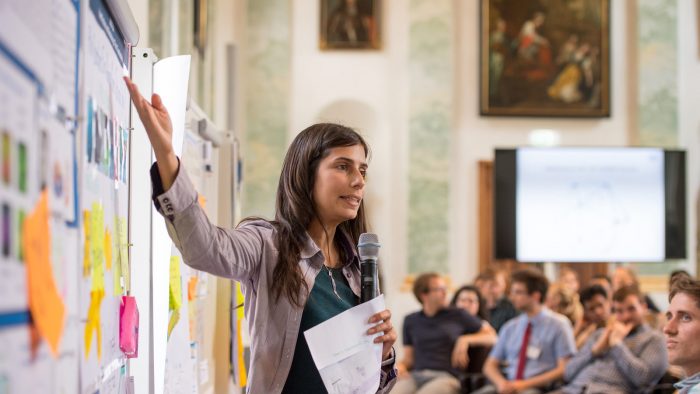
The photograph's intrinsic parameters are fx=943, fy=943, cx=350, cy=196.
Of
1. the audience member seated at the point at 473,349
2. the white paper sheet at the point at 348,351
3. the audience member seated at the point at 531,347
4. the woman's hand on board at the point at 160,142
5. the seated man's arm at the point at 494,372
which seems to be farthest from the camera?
the audience member seated at the point at 473,349

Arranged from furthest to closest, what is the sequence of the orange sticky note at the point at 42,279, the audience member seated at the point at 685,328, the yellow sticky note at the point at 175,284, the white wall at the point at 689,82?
1. the white wall at the point at 689,82
2. the audience member seated at the point at 685,328
3. the yellow sticky note at the point at 175,284
4. the orange sticky note at the point at 42,279

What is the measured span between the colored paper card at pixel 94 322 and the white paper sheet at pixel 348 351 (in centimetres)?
Answer: 47

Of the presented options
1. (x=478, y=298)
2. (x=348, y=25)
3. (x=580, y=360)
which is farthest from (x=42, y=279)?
(x=348, y=25)

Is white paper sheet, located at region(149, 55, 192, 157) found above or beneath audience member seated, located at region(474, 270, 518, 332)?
above

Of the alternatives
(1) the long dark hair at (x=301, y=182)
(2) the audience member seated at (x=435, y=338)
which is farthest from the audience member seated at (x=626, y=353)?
(1) the long dark hair at (x=301, y=182)

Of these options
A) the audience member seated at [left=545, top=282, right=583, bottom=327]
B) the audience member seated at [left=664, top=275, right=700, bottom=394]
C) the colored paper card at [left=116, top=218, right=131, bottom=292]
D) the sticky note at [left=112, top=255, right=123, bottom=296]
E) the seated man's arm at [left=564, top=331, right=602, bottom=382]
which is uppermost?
the colored paper card at [left=116, top=218, right=131, bottom=292]

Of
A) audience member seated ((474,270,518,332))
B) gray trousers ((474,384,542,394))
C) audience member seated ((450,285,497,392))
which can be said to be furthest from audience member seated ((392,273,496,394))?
audience member seated ((474,270,518,332))

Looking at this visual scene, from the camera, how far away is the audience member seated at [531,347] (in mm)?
7836

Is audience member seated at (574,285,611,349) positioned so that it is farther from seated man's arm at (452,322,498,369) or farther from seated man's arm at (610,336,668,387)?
seated man's arm at (452,322,498,369)

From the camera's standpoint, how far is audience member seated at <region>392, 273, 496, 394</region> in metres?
8.27

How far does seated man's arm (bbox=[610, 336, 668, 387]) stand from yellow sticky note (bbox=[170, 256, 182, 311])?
179 inches

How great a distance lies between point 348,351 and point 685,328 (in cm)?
187

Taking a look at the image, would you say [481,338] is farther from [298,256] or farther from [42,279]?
[42,279]

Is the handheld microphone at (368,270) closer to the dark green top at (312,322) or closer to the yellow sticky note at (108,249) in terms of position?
the dark green top at (312,322)
